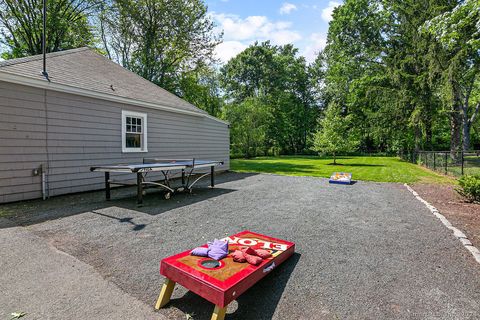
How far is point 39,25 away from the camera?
15672 millimetres

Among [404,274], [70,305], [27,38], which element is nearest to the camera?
[70,305]

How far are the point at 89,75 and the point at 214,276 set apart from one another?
8.46 meters

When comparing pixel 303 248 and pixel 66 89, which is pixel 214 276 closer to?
pixel 303 248

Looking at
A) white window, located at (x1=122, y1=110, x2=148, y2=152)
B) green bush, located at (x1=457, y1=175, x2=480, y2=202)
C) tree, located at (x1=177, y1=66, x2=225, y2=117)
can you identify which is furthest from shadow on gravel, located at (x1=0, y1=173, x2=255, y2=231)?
tree, located at (x1=177, y1=66, x2=225, y2=117)

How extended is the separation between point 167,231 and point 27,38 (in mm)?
20085

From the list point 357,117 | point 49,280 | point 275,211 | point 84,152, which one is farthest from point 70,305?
point 357,117

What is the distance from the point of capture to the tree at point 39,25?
1530 centimetres

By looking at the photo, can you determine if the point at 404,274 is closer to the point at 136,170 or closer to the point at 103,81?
the point at 136,170

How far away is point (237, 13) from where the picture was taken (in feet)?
45.3

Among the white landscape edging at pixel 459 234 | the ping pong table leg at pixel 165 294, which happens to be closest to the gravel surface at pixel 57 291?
the ping pong table leg at pixel 165 294

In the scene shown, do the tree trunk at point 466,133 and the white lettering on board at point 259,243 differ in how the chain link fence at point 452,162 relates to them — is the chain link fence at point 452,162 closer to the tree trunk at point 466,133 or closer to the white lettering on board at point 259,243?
the tree trunk at point 466,133

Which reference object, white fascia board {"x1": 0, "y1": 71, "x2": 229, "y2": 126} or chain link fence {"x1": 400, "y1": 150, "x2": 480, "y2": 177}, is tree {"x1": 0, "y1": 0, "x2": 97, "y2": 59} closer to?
white fascia board {"x1": 0, "y1": 71, "x2": 229, "y2": 126}

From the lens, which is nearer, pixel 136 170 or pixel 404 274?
pixel 404 274

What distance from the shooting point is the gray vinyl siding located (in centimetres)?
574
